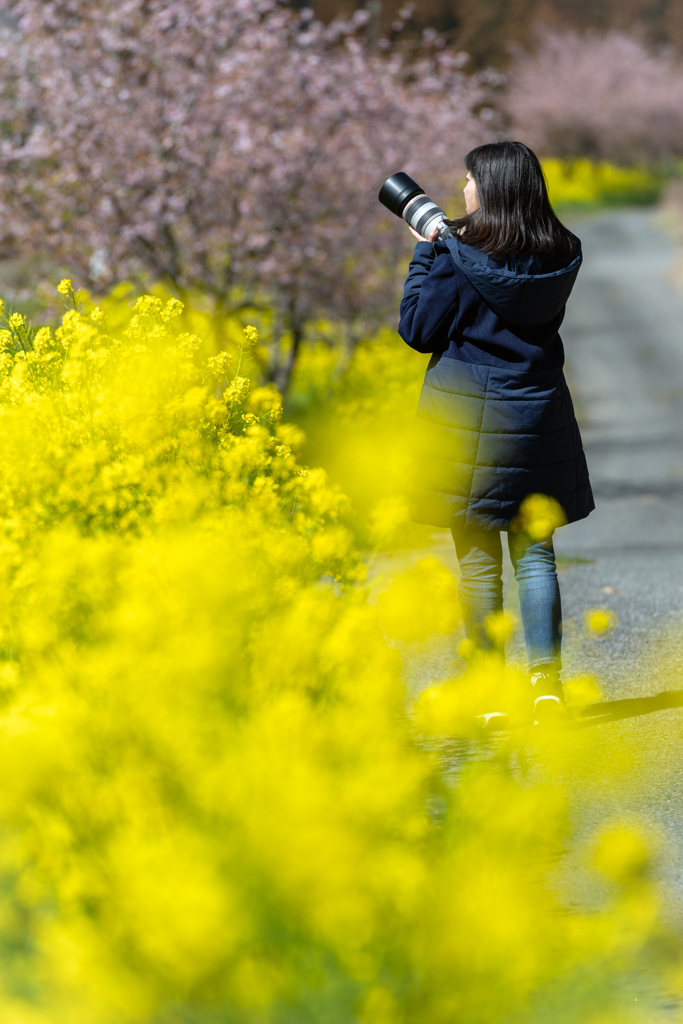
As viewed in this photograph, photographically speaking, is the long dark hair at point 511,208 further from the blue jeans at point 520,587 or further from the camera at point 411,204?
the blue jeans at point 520,587

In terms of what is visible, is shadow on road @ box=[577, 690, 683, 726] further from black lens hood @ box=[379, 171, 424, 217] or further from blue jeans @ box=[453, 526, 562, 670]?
black lens hood @ box=[379, 171, 424, 217]

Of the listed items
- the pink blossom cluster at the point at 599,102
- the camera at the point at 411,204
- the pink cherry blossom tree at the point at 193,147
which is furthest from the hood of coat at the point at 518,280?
the pink blossom cluster at the point at 599,102

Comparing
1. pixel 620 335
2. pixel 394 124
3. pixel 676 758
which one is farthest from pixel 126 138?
pixel 620 335

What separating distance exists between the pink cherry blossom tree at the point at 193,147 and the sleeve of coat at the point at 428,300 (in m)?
5.62

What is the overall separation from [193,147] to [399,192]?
5.67 m

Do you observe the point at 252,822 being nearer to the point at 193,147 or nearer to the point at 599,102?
the point at 193,147

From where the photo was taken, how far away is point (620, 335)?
2019 cm

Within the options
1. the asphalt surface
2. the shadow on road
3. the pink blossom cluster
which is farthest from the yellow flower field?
the pink blossom cluster

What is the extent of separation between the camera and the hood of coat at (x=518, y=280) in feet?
9.97

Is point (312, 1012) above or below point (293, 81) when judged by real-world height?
below

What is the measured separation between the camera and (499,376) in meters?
3.15

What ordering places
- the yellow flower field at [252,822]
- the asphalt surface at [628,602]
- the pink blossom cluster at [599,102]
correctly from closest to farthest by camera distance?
1. the yellow flower field at [252,822]
2. the asphalt surface at [628,602]
3. the pink blossom cluster at [599,102]

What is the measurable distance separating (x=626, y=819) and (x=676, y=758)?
48 centimetres

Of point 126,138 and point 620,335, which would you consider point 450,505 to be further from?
point 620,335
